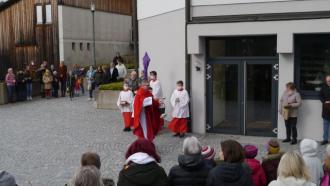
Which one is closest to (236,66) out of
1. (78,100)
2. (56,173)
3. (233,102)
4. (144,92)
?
(233,102)

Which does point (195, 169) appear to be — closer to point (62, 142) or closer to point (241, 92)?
point (62, 142)

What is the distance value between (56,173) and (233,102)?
6.28 meters

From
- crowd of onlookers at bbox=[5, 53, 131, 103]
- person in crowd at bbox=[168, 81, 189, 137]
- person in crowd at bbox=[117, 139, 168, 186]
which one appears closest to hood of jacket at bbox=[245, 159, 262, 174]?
person in crowd at bbox=[117, 139, 168, 186]

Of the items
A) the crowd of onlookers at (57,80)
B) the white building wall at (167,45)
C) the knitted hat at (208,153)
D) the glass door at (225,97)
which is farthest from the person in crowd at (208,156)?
the crowd of onlookers at (57,80)

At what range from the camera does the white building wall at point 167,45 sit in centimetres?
1603

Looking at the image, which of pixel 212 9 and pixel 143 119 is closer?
pixel 143 119

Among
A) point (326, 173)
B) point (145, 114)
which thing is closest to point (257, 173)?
point (326, 173)

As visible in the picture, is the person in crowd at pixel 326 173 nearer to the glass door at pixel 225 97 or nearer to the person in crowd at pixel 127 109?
the glass door at pixel 225 97

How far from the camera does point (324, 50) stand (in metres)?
14.0

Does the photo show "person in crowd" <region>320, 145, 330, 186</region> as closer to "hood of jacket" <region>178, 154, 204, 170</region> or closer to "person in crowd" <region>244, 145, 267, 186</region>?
"person in crowd" <region>244, 145, 267, 186</region>

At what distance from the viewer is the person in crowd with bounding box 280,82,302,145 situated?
533 inches

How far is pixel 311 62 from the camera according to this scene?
557 inches

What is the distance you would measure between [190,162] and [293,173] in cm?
112

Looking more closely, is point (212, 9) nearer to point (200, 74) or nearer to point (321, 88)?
point (200, 74)
